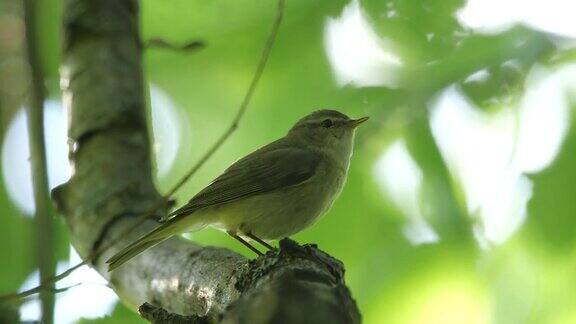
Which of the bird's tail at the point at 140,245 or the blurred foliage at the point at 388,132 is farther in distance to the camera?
the blurred foliage at the point at 388,132

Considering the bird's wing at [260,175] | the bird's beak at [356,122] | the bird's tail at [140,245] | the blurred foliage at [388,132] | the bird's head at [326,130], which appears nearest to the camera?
the bird's tail at [140,245]

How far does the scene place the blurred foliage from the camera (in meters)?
4.06

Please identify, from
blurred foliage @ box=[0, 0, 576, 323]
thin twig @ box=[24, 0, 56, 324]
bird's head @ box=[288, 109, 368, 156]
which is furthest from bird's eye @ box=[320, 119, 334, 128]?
thin twig @ box=[24, 0, 56, 324]

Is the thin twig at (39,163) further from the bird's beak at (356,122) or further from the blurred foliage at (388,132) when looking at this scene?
the bird's beak at (356,122)

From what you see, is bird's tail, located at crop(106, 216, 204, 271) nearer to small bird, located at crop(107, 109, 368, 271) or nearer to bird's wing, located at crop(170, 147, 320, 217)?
small bird, located at crop(107, 109, 368, 271)

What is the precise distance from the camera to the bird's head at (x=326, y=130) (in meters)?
5.53

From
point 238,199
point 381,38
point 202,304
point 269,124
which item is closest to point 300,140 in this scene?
point 269,124

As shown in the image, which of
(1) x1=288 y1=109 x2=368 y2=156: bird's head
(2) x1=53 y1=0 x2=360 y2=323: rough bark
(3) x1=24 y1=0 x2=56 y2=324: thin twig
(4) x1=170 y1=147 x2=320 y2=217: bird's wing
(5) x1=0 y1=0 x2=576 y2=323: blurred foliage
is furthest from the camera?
(1) x1=288 y1=109 x2=368 y2=156: bird's head

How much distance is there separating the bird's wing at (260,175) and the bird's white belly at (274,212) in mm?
73

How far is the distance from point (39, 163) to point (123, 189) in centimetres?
37

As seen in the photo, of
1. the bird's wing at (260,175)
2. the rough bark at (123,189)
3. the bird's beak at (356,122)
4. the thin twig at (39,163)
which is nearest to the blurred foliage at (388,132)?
the bird's beak at (356,122)

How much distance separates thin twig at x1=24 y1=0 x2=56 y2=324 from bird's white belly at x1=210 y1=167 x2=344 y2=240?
150cm

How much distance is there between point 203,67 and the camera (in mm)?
5277

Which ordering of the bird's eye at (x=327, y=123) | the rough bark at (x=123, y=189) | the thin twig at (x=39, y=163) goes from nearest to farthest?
1. the rough bark at (x=123, y=189)
2. the thin twig at (x=39, y=163)
3. the bird's eye at (x=327, y=123)
